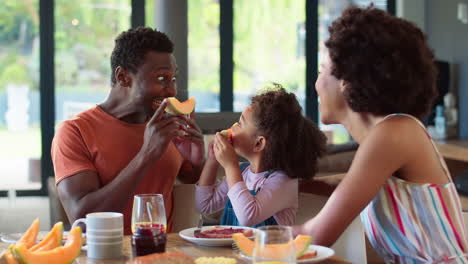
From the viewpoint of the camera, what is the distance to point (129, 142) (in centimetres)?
268

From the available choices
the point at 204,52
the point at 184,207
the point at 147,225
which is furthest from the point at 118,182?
the point at 204,52

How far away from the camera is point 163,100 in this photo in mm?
2627

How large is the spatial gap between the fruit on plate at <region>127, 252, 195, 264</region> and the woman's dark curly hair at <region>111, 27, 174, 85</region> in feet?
3.87

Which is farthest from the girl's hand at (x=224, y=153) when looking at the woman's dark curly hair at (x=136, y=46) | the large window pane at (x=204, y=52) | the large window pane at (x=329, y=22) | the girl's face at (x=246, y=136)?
the large window pane at (x=329, y=22)

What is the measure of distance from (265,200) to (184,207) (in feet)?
1.57

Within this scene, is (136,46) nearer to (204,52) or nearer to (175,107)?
(175,107)

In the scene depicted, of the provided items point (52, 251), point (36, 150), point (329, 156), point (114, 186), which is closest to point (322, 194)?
point (114, 186)

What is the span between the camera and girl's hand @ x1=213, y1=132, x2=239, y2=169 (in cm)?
240

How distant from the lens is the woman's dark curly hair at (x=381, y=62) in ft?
5.81

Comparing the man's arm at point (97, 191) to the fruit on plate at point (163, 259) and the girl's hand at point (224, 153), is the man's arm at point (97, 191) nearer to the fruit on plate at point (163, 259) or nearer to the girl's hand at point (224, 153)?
the girl's hand at point (224, 153)

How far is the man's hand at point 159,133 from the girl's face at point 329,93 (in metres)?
0.74

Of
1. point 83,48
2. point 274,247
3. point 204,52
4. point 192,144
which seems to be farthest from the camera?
point 204,52

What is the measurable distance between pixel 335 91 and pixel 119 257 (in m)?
0.73

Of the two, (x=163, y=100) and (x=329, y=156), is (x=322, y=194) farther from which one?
(x=329, y=156)
